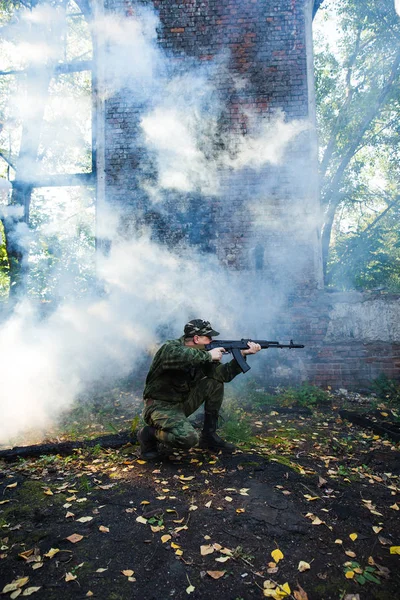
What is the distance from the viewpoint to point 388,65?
1301 cm

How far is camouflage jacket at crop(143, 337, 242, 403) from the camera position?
4062mm

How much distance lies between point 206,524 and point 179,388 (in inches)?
62.7

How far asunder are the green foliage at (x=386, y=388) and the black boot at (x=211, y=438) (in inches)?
139

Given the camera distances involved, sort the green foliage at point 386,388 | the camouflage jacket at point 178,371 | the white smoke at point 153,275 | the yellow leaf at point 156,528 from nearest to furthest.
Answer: the yellow leaf at point 156,528, the camouflage jacket at point 178,371, the green foliage at point 386,388, the white smoke at point 153,275

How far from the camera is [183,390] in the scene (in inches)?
171

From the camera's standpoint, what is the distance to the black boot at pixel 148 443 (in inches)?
165

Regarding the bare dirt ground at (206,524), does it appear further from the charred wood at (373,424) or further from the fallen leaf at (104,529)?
the charred wood at (373,424)

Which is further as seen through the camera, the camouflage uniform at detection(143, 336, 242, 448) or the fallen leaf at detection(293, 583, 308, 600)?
the camouflage uniform at detection(143, 336, 242, 448)

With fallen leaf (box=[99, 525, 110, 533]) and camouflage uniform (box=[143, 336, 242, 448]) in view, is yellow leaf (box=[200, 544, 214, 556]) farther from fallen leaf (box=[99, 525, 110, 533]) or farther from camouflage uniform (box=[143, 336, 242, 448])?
camouflage uniform (box=[143, 336, 242, 448])

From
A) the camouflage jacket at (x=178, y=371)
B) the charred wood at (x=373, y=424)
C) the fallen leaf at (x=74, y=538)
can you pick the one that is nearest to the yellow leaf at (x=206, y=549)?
the fallen leaf at (x=74, y=538)

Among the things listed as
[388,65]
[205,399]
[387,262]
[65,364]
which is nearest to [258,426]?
[205,399]

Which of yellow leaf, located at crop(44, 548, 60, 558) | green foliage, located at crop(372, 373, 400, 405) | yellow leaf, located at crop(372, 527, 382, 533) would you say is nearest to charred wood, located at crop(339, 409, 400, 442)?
green foliage, located at crop(372, 373, 400, 405)

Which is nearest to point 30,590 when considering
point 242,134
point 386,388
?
point 386,388

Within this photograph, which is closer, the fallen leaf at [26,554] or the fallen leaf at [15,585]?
the fallen leaf at [15,585]
